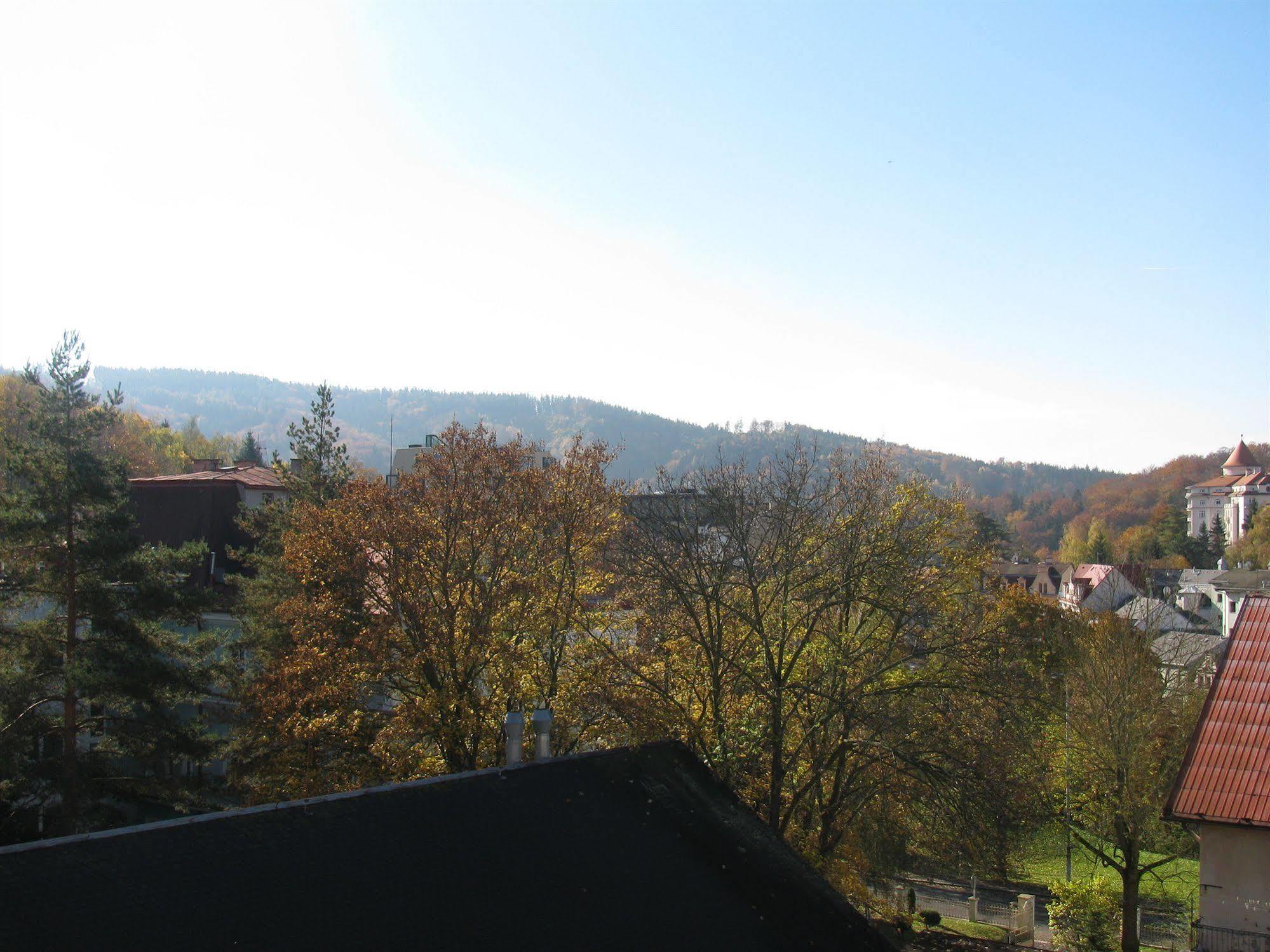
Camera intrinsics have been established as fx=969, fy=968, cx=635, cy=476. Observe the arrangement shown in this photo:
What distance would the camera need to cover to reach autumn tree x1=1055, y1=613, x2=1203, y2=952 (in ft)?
74.2

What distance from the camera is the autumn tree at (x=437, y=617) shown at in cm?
1694

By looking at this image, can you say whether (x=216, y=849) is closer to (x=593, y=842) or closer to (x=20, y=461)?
(x=593, y=842)

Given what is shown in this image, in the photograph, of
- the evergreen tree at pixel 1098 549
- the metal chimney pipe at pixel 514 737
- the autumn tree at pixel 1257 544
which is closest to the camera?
the metal chimney pipe at pixel 514 737

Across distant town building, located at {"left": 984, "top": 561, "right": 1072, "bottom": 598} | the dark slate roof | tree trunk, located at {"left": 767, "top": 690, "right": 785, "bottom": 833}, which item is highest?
the dark slate roof

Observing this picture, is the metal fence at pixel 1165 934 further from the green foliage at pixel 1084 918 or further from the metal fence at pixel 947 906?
the metal fence at pixel 947 906

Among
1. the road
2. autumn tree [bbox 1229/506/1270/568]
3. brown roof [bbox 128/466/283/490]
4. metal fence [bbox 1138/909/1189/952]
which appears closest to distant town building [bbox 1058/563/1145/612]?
autumn tree [bbox 1229/506/1270/568]

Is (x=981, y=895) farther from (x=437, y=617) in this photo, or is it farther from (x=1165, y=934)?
(x=437, y=617)

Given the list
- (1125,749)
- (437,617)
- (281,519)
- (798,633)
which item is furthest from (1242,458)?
(437,617)

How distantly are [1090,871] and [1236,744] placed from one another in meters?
16.6

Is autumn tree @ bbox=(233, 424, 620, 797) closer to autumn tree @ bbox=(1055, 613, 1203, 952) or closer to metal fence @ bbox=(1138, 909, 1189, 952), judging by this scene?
autumn tree @ bbox=(1055, 613, 1203, 952)

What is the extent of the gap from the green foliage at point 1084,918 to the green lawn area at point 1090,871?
3.08 m

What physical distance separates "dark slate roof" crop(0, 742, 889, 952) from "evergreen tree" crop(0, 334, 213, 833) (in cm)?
1028

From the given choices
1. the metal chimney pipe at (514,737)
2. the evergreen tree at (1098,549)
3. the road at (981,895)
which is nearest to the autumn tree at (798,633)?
the metal chimney pipe at (514,737)

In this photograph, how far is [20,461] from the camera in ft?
59.2
